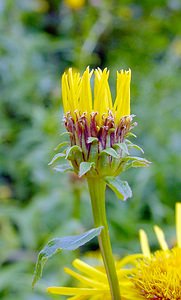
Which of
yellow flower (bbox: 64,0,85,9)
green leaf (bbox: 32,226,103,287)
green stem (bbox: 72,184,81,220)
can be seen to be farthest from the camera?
yellow flower (bbox: 64,0,85,9)

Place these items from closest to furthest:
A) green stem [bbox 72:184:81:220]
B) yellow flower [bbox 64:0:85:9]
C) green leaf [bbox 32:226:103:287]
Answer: green leaf [bbox 32:226:103:287]
green stem [bbox 72:184:81:220]
yellow flower [bbox 64:0:85:9]

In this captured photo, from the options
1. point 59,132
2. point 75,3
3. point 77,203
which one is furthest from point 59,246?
point 75,3

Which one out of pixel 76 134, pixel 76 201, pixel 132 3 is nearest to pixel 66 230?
pixel 76 201

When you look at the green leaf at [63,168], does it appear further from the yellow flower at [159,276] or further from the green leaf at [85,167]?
the yellow flower at [159,276]

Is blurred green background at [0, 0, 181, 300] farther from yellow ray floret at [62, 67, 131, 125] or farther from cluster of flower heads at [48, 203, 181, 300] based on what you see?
yellow ray floret at [62, 67, 131, 125]

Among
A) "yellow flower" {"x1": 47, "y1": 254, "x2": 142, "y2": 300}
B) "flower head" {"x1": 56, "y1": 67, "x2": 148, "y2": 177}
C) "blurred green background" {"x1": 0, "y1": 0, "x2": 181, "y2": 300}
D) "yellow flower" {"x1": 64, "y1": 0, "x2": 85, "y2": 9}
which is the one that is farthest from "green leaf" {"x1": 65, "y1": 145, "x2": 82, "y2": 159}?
"yellow flower" {"x1": 64, "y1": 0, "x2": 85, "y2": 9}

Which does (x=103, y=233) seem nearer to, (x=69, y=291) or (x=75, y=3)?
(x=69, y=291)
